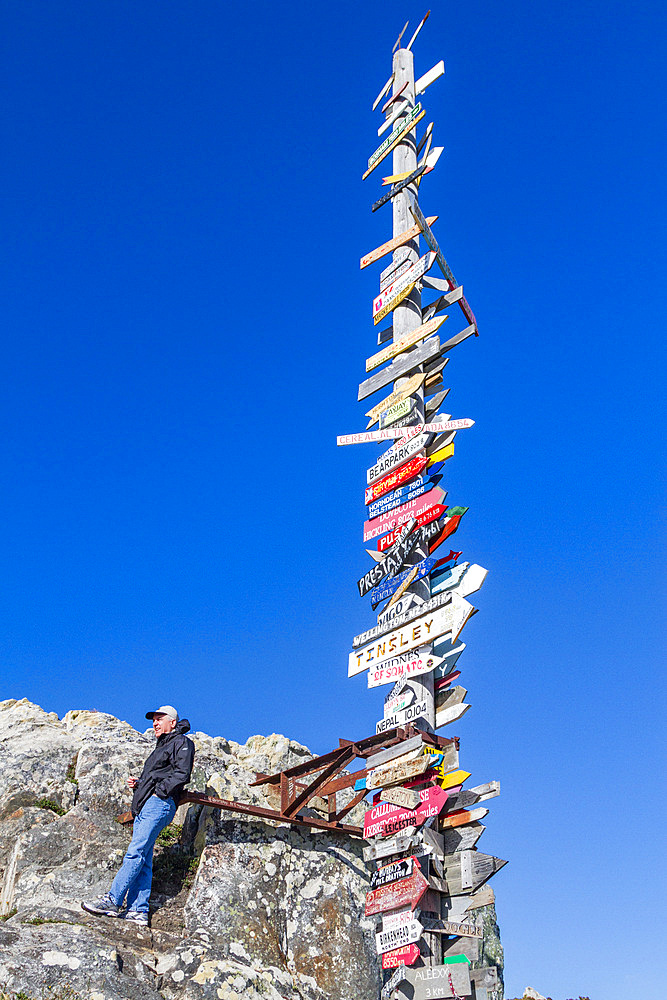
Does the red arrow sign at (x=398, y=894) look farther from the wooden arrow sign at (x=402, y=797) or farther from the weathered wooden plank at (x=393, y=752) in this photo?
the weathered wooden plank at (x=393, y=752)

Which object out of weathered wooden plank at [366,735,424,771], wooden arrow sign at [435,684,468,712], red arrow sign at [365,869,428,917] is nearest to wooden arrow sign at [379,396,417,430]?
wooden arrow sign at [435,684,468,712]

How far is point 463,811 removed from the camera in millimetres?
10578

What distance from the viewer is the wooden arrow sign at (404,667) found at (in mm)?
11609

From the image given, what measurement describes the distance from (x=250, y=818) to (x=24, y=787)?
3700 millimetres

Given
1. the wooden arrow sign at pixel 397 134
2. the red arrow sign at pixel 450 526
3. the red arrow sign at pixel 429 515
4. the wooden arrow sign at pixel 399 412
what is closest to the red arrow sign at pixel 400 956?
the red arrow sign at pixel 450 526

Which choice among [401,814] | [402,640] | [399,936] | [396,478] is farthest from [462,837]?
[396,478]

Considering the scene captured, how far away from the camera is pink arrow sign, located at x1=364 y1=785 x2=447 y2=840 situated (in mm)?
10438

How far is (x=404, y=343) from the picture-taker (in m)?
14.3

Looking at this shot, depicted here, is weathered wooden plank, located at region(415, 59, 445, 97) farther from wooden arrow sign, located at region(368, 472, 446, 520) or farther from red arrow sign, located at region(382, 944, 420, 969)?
red arrow sign, located at region(382, 944, 420, 969)

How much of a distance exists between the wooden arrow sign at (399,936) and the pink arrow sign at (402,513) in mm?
5516

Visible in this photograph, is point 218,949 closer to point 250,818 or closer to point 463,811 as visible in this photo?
point 250,818

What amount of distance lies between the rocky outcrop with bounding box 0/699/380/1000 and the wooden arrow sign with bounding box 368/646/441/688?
9.16 feet

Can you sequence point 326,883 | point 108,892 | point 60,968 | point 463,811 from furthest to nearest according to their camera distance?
point 326,883, point 108,892, point 463,811, point 60,968

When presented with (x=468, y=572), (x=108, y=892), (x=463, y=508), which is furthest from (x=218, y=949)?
(x=463, y=508)
